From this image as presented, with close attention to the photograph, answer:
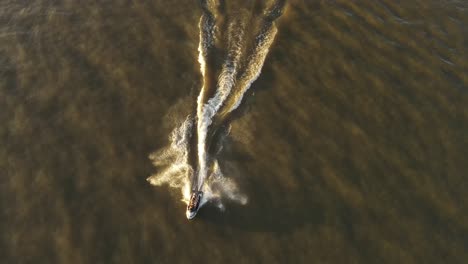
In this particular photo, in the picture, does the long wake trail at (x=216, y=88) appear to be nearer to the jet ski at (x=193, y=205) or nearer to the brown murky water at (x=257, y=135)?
the jet ski at (x=193, y=205)

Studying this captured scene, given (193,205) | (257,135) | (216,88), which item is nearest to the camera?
(193,205)

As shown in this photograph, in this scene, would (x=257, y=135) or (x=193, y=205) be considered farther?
Answer: (x=257, y=135)

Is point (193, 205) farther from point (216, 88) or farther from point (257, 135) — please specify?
point (216, 88)

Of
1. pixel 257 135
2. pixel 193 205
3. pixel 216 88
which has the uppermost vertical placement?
pixel 216 88

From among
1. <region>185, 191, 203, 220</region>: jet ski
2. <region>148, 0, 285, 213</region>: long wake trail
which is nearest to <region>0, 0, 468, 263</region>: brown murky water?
<region>185, 191, 203, 220</region>: jet ski

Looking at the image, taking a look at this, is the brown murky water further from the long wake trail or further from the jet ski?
the long wake trail

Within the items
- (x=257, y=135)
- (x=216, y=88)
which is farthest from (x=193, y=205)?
(x=216, y=88)

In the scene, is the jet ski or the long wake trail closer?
the jet ski
